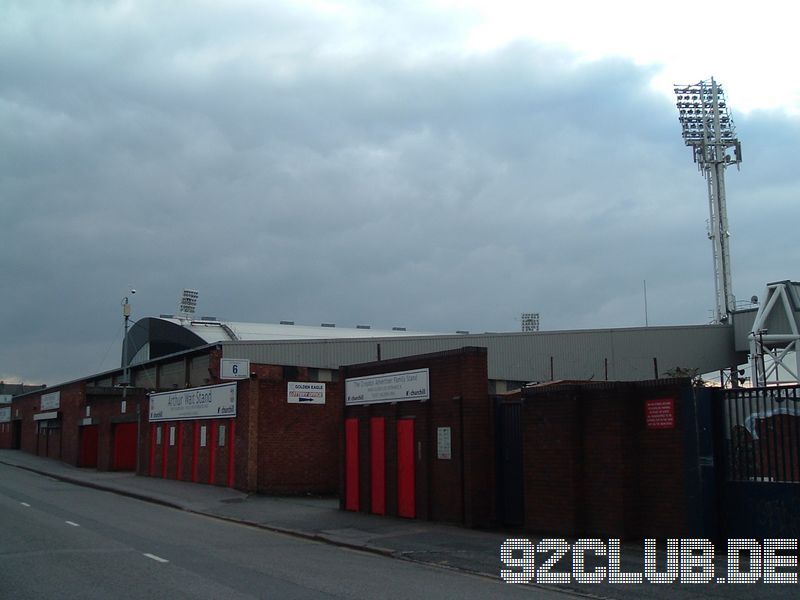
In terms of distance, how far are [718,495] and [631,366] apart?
1253 inches

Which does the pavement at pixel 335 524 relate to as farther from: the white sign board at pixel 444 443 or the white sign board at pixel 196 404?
the white sign board at pixel 196 404

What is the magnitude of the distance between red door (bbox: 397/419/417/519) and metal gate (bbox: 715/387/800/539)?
297 inches

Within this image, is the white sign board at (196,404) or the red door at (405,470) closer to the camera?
the red door at (405,470)

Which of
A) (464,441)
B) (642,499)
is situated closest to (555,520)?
(642,499)

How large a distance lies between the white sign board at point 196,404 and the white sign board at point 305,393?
207 centimetres

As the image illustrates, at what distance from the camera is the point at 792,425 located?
13039 mm

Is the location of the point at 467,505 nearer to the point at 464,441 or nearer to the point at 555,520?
the point at 464,441

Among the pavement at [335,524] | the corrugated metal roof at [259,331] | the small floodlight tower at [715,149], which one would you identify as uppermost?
the small floodlight tower at [715,149]

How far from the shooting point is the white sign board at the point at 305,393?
28.5 meters

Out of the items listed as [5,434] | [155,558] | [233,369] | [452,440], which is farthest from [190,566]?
[5,434]

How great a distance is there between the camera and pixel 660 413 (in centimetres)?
1472

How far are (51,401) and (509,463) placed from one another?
4554cm

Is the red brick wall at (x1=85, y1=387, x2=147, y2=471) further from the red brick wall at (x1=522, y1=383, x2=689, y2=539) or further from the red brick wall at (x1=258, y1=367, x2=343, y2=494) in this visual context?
the red brick wall at (x1=522, y1=383, x2=689, y2=539)

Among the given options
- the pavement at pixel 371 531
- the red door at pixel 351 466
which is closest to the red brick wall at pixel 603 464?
the pavement at pixel 371 531
